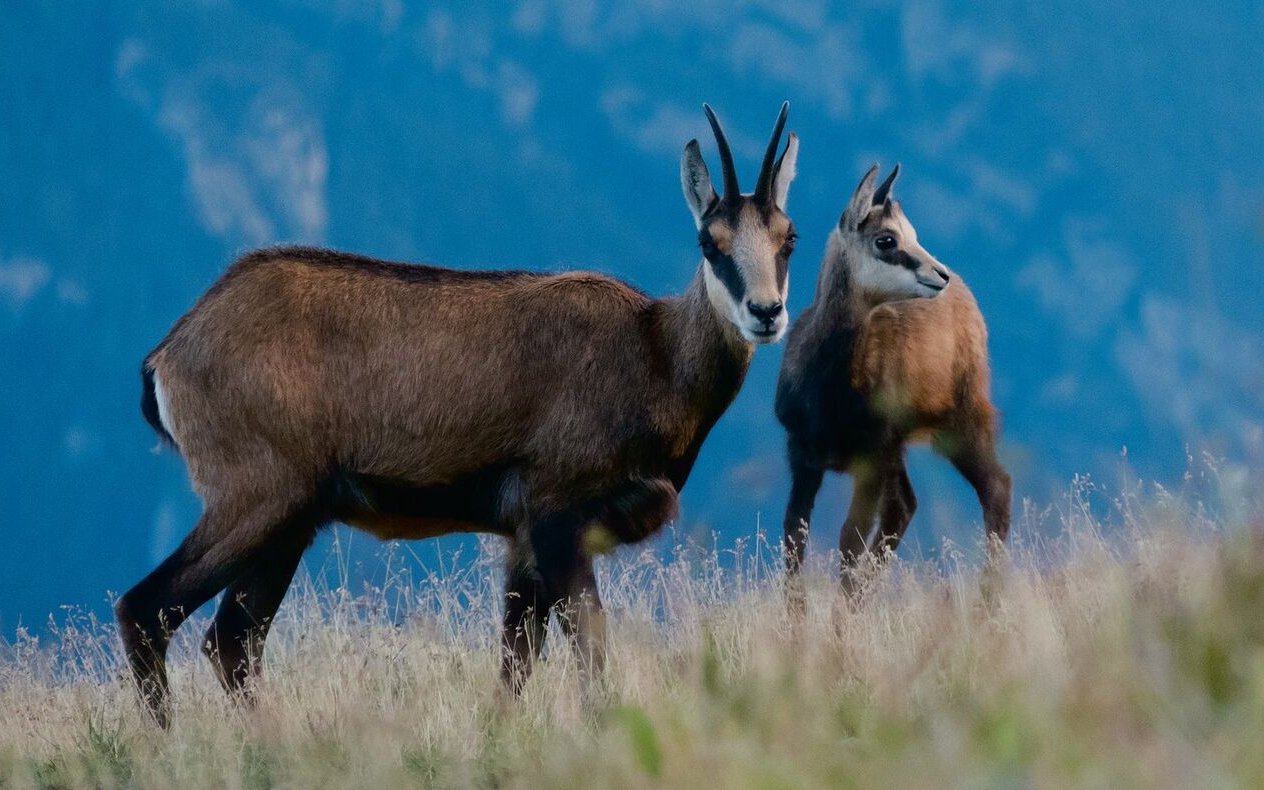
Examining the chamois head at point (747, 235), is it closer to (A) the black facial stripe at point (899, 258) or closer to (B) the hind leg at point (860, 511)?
(A) the black facial stripe at point (899, 258)

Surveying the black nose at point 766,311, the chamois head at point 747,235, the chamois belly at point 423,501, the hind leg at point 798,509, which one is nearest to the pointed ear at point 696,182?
the chamois head at point 747,235

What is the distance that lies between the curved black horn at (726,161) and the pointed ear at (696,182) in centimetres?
10

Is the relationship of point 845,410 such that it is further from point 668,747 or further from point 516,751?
point 668,747

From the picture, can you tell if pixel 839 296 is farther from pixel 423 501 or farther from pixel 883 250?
pixel 423 501

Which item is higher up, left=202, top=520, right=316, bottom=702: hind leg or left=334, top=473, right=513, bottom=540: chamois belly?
left=334, top=473, right=513, bottom=540: chamois belly

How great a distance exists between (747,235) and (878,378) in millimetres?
2666

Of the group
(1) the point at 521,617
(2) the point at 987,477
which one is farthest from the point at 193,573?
(2) the point at 987,477

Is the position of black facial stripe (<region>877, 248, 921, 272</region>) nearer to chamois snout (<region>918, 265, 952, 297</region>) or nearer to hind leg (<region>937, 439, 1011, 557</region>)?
chamois snout (<region>918, 265, 952, 297</region>)

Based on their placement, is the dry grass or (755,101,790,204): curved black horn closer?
the dry grass

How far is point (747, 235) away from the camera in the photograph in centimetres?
671

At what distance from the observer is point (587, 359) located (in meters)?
6.82

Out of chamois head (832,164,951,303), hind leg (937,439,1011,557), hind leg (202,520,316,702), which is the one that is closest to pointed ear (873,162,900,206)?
chamois head (832,164,951,303)

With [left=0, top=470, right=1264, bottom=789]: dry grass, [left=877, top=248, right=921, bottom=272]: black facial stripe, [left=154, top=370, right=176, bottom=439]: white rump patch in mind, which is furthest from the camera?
[left=877, top=248, right=921, bottom=272]: black facial stripe

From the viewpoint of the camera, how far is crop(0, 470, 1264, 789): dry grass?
2584mm
